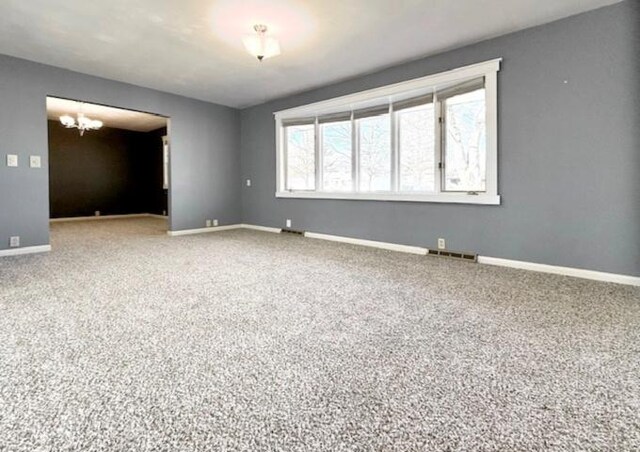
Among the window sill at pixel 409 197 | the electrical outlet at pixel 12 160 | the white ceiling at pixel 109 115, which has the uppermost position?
the white ceiling at pixel 109 115

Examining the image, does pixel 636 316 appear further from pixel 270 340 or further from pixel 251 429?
pixel 251 429

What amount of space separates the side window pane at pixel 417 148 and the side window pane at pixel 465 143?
0.21m

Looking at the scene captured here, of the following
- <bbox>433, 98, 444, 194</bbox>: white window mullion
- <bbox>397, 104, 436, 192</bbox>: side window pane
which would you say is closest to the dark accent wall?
<bbox>397, 104, 436, 192</bbox>: side window pane

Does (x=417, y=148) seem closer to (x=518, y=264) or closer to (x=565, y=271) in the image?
(x=518, y=264)

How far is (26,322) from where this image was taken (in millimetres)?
2145

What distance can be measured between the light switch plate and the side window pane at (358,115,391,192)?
4.55m

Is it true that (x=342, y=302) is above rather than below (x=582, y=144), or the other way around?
below

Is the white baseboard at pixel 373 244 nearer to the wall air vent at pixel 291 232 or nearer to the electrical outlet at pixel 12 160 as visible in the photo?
the wall air vent at pixel 291 232

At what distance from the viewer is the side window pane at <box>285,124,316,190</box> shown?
19.4 feet

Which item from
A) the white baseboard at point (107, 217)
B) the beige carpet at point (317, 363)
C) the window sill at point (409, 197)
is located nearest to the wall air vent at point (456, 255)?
the window sill at point (409, 197)

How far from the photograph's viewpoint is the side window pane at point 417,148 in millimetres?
4367

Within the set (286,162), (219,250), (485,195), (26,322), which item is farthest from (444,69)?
(26,322)

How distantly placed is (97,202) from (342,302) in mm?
9591

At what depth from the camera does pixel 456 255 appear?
4137mm
